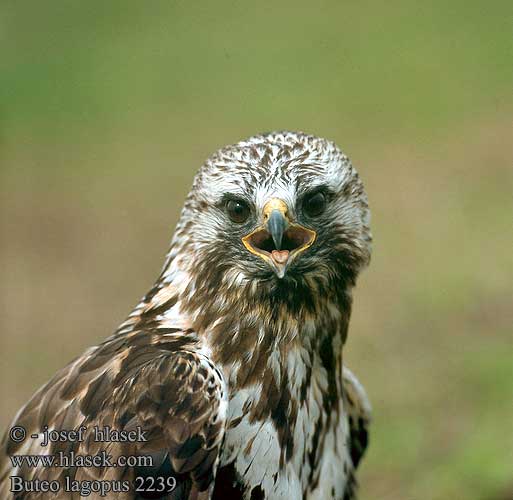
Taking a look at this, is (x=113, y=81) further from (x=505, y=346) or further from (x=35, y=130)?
(x=505, y=346)

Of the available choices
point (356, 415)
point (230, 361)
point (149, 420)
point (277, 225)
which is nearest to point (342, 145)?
point (356, 415)

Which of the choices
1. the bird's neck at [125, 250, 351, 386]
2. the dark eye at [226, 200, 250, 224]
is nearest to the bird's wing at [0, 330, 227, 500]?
the bird's neck at [125, 250, 351, 386]

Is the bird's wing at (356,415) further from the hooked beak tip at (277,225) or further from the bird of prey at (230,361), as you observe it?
the hooked beak tip at (277,225)

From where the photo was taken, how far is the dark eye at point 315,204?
373cm

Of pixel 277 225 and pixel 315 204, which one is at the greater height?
pixel 315 204

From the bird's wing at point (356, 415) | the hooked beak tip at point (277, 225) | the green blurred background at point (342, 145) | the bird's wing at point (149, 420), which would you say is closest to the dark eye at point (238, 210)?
the hooked beak tip at point (277, 225)

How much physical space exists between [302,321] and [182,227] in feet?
1.97

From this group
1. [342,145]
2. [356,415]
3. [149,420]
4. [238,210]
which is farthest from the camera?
[342,145]

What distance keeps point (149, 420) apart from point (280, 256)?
28.9 inches

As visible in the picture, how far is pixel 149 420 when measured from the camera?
3.48 metres

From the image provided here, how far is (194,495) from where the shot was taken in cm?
346

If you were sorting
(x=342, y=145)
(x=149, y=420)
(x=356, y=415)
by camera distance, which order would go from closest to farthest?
1. (x=149, y=420)
2. (x=356, y=415)
3. (x=342, y=145)

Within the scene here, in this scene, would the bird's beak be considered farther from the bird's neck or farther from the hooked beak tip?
the bird's neck

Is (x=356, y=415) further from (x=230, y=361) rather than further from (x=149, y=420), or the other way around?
(x=149, y=420)
